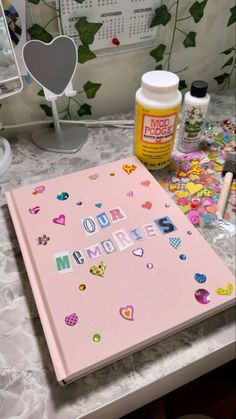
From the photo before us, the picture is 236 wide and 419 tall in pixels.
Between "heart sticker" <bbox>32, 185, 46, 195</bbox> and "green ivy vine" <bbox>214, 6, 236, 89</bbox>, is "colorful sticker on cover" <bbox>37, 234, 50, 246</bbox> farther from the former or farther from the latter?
"green ivy vine" <bbox>214, 6, 236, 89</bbox>

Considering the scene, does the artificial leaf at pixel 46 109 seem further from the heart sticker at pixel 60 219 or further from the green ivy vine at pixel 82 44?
the heart sticker at pixel 60 219

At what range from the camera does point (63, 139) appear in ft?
2.37

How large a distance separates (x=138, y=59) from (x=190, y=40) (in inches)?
5.0

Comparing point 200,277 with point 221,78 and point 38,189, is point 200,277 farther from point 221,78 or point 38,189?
point 221,78

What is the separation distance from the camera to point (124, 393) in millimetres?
405

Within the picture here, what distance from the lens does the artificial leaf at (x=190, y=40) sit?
2.48ft

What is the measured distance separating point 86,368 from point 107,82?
23.1 inches

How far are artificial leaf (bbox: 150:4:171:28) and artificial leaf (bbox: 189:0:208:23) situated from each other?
6cm

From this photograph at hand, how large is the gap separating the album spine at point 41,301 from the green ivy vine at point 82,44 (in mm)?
291

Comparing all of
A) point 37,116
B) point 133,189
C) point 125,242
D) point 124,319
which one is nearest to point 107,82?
point 37,116

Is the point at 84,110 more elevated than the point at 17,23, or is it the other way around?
the point at 17,23

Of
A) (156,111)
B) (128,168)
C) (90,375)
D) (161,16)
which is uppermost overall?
(161,16)

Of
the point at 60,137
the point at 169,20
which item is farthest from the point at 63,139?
the point at 169,20

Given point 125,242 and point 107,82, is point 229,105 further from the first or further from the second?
point 125,242
